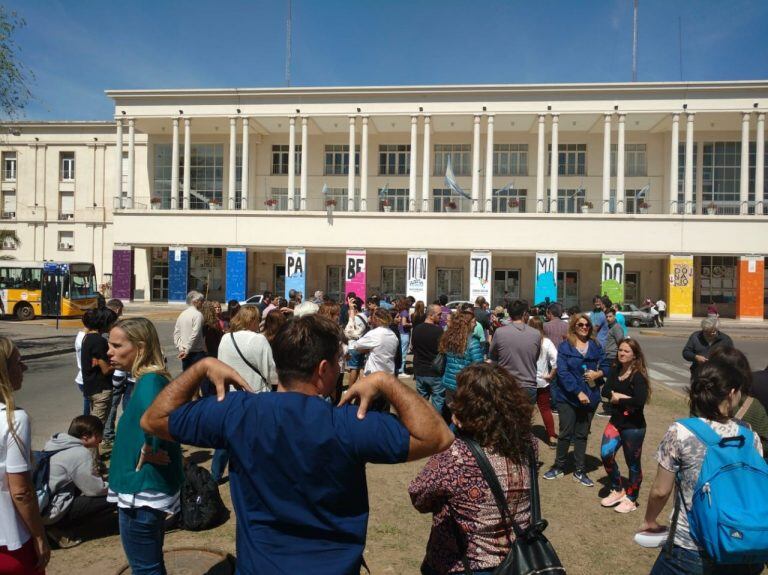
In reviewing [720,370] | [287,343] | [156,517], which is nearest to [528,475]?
[720,370]

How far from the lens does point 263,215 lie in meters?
34.6

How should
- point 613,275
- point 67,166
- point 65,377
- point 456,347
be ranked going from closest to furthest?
1. point 456,347
2. point 65,377
3. point 613,275
4. point 67,166

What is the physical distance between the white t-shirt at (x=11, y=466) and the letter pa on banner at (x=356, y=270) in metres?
31.5

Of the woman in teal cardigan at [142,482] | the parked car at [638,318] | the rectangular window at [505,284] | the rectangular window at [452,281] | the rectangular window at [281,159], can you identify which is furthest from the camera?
the rectangular window at [281,159]

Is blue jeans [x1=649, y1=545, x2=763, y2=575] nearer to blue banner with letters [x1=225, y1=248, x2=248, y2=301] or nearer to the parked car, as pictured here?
the parked car

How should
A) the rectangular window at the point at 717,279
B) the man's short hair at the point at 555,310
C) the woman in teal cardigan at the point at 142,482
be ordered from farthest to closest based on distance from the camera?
the rectangular window at the point at 717,279 < the man's short hair at the point at 555,310 < the woman in teal cardigan at the point at 142,482

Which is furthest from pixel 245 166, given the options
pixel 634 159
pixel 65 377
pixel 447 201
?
pixel 634 159

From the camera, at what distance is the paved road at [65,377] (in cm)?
792

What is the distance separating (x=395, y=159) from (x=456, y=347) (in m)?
32.8

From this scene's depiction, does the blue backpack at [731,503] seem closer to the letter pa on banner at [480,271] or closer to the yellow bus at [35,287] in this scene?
the yellow bus at [35,287]

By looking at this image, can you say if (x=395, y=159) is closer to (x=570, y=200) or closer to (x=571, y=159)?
(x=571, y=159)

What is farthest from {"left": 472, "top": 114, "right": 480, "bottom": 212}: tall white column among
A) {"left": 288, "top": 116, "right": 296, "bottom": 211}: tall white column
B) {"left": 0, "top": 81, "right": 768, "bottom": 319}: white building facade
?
{"left": 288, "top": 116, "right": 296, "bottom": 211}: tall white column

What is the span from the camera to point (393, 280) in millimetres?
38031

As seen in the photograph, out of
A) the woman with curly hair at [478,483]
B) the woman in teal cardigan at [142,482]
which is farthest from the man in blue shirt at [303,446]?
the woman in teal cardigan at [142,482]
